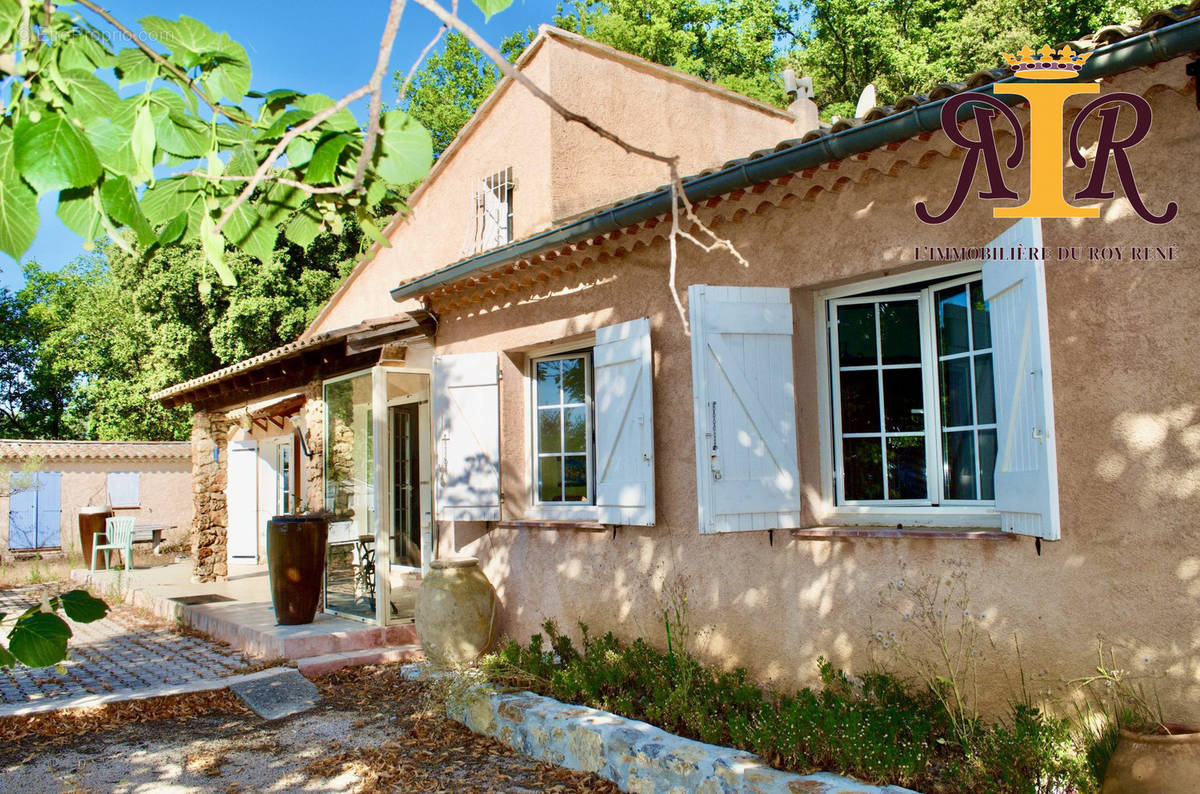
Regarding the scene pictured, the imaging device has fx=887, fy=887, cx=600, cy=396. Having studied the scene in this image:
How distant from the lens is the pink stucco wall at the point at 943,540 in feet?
12.7

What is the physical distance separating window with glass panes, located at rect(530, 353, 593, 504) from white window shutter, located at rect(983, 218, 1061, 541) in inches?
134

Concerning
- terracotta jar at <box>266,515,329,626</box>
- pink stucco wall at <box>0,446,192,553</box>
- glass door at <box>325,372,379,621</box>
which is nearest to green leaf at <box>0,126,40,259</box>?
glass door at <box>325,372,379,621</box>

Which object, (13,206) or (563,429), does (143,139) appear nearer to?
(13,206)

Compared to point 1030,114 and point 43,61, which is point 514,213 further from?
point 43,61

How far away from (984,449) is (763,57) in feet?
63.0

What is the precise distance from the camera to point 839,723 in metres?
4.13

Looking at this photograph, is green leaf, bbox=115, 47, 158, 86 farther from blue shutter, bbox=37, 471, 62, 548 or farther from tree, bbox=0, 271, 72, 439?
tree, bbox=0, 271, 72, 439

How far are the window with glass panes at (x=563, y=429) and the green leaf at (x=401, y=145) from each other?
5165mm

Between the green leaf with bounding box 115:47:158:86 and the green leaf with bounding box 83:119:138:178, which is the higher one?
the green leaf with bounding box 115:47:158:86

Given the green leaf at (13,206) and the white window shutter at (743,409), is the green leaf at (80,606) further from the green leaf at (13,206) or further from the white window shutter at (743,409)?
the white window shutter at (743,409)

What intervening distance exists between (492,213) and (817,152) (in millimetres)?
6934

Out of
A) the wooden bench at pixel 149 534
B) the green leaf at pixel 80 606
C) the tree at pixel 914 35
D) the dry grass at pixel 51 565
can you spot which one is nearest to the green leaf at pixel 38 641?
the green leaf at pixel 80 606

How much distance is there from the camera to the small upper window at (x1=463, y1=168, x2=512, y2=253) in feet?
35.9
